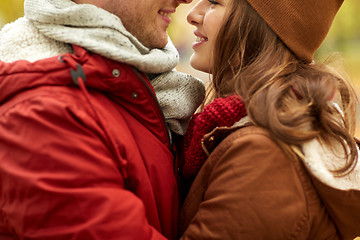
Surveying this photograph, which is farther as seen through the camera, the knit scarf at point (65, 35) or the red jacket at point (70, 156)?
the knit scarf at point (65, 35)

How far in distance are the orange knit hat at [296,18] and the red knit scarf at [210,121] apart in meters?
0.33

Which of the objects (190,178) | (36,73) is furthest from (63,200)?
(190,178)

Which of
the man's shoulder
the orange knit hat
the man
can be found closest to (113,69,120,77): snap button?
the man

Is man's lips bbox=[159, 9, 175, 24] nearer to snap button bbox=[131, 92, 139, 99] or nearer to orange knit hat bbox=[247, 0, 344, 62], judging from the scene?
orange knit hat bbox=[247, 0, 344, 62]

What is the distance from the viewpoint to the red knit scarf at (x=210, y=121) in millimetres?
1278

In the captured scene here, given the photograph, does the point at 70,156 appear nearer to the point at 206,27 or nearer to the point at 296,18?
the point at 206,27

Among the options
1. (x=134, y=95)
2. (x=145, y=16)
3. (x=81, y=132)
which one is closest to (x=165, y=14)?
(x=145, y=16)

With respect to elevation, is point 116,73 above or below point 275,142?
above

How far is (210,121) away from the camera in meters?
1.31

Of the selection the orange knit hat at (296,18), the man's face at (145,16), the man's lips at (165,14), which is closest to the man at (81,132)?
the man's face at (145,16)

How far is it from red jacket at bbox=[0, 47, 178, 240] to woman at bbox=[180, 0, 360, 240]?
220mm

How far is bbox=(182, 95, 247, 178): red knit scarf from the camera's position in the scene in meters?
1.28

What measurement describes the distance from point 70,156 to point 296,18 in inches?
37.1

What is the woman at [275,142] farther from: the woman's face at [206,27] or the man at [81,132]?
the man at [81,132]
